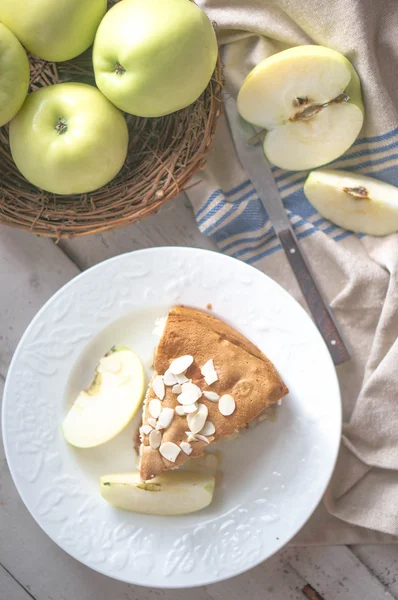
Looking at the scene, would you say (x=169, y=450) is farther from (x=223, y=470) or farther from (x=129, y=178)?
(x=129, y=178)

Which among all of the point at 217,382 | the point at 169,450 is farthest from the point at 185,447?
the point at 217,382

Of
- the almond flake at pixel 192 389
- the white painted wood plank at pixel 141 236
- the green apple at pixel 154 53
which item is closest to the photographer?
the green apple at pixel 154 53

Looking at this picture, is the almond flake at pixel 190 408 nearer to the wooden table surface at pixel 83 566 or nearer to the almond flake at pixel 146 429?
the almond flake at pixel 146 429

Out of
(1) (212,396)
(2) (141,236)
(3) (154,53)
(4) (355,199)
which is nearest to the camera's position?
(3) (154,53)

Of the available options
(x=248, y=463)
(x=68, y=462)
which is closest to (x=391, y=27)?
(x=248, y=463)

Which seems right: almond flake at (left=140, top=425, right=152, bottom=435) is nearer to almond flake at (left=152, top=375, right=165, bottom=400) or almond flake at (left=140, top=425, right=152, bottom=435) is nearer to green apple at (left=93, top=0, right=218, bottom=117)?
almond flake at (left=152, top=375, right=165, bottom=400)

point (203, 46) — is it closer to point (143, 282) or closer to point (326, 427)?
point (143, 282)

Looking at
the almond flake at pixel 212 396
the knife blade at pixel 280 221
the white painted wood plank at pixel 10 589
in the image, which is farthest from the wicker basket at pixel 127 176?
the white painted wood plank at pixel 10 589

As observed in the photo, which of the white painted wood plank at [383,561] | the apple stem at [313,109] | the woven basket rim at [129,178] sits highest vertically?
the woven basket rim at [129,178]
